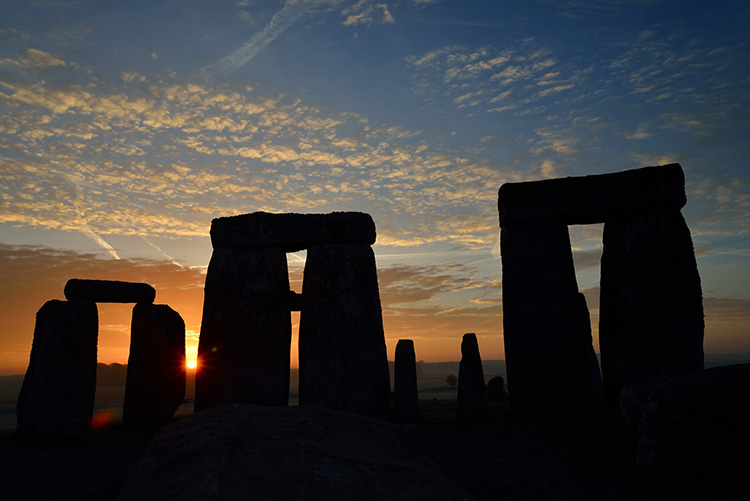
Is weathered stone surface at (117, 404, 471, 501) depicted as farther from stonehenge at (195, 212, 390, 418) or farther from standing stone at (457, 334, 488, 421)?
standing stone at (457, 334, 488, 421)

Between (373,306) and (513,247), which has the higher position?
(513,247)

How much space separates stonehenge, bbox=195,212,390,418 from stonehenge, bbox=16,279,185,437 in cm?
233

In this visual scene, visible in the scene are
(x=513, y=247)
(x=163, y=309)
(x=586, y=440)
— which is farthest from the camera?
(x=163, y=309)

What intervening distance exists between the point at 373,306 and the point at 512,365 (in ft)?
8.02

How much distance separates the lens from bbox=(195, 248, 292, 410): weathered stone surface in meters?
8.66

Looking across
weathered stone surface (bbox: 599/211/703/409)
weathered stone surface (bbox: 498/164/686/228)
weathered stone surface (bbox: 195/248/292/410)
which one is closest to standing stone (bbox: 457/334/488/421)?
weathered stone surface (bbox: 599/211/703/409)

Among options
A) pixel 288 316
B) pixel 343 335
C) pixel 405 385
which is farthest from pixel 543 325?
pixel 288 316

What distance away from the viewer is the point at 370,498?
1942 millimetres

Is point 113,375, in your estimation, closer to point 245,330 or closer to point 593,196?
point 245,330

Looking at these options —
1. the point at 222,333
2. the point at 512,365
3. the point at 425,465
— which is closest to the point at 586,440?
the point at 512,365

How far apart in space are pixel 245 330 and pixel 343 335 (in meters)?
1.70

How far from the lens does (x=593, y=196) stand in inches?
336

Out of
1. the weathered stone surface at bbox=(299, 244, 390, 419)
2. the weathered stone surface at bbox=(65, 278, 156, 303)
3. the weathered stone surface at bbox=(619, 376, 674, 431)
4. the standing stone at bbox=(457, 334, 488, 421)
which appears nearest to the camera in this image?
the weathered stone surface at bbox=(619, 376, 674, 431)

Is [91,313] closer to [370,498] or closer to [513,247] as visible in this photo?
[513,247]
